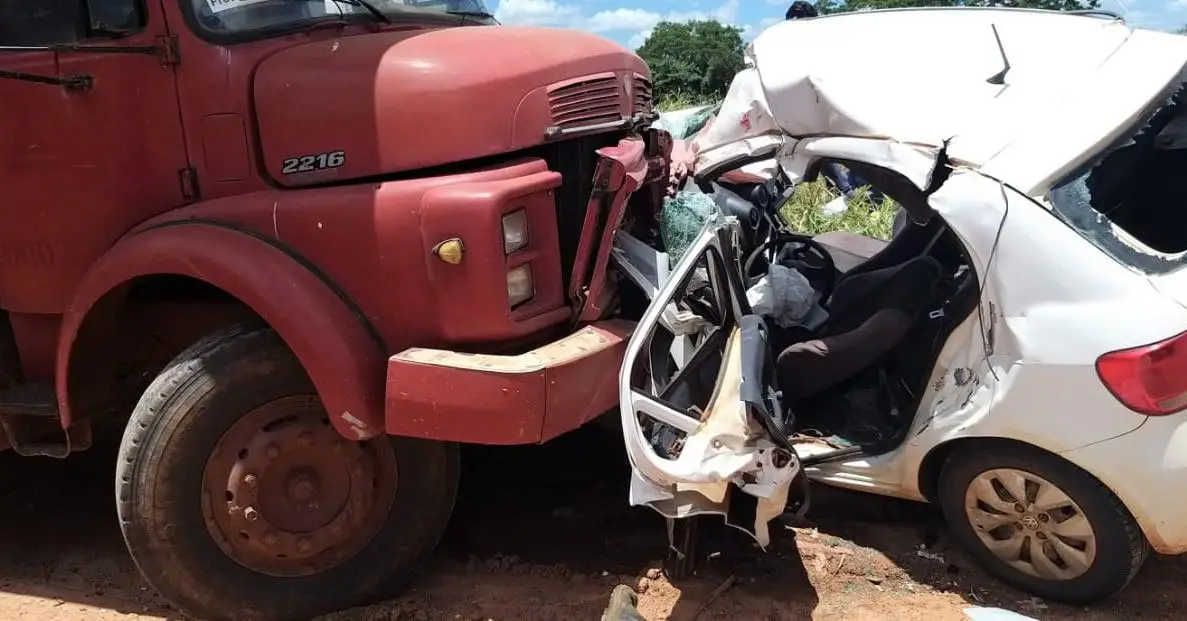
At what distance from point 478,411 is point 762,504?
3.44 ft

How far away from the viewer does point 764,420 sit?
123 inches

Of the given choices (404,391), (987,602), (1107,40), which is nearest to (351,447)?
(404,391)

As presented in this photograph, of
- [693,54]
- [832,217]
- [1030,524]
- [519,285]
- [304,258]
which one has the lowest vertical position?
[693,54]

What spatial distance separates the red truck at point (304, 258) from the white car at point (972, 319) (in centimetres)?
43

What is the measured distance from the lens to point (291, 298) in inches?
121

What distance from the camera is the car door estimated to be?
3.12 metres

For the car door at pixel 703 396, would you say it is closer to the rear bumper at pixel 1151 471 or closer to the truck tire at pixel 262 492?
the truck tire at pixel 262 492

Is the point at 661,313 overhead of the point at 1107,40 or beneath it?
beneath

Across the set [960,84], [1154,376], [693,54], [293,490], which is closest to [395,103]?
[293,490]

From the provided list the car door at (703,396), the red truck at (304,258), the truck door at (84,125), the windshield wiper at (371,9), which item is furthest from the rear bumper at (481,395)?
the windshield wiper at (371,9)

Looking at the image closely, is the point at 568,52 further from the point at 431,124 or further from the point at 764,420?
the point at 764,420

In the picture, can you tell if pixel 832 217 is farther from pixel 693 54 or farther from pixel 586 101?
pixel 693 54

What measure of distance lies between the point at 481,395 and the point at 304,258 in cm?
81

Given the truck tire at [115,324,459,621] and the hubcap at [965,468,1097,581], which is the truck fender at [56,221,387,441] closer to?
the truck tire at [115,324,459,621]
